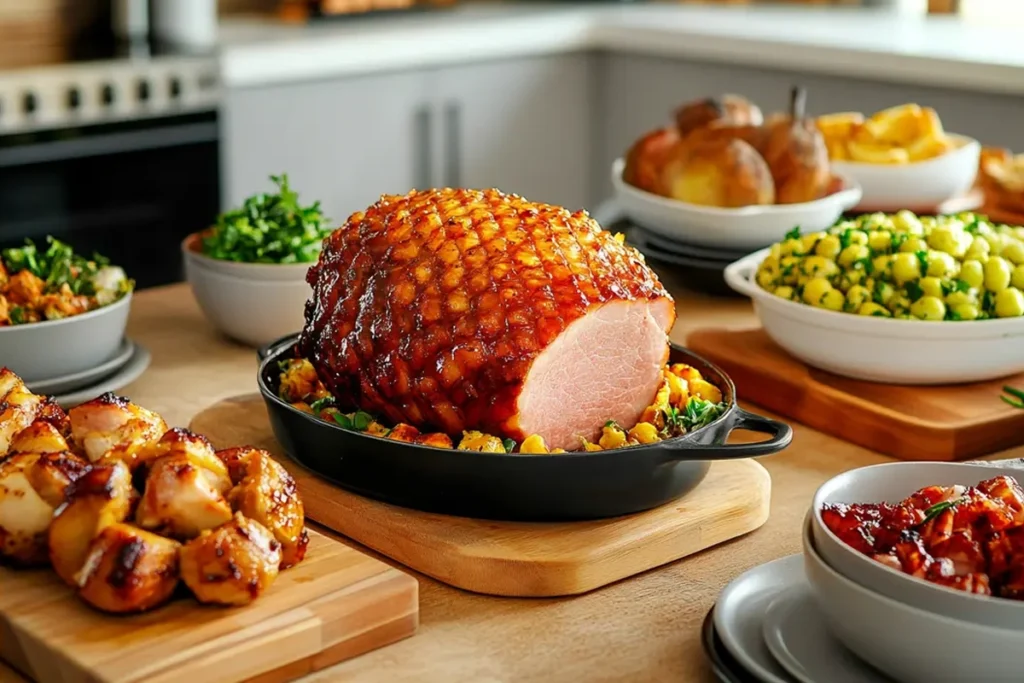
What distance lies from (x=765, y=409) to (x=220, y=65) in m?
2.55

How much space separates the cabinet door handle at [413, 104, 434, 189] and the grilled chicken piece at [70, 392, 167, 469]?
319 centimetres

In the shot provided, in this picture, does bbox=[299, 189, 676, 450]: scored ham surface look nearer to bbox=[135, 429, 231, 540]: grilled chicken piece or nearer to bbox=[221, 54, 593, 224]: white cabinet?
bbox=[135, 429, 231, 540]: grilled chicken piece

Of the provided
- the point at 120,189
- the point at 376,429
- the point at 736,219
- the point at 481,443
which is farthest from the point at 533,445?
the point at 120,189

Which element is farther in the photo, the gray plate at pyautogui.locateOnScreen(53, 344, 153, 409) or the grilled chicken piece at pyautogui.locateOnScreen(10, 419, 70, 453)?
the gray plate at pyautogui.locateOnScreen(53, 344, 153, 409)

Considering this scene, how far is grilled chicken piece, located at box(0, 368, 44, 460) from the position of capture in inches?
49.4

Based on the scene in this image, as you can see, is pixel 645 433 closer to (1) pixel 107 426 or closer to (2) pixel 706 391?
(2) pixel 706 391

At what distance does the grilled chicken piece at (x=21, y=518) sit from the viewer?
1.10m

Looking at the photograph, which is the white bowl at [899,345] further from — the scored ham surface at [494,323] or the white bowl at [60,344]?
the white bowl at [60,344]

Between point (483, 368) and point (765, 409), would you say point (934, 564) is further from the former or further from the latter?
point (765, 409)

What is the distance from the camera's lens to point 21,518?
1.10 meters

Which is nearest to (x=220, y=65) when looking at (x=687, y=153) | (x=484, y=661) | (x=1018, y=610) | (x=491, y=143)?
(x=491, y=143)

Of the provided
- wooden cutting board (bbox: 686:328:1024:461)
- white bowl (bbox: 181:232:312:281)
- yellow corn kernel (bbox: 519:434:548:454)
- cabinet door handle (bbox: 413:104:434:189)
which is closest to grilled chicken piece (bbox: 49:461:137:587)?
yellow corn kernel (bbox: 519:434:548:454)

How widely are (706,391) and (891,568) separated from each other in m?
0.53

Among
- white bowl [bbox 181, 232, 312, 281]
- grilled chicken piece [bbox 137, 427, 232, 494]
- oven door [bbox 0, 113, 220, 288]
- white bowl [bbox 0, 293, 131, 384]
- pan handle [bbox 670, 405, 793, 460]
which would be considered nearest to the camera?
grilled chicken piece [bbox 137, 427, 232, 494]
